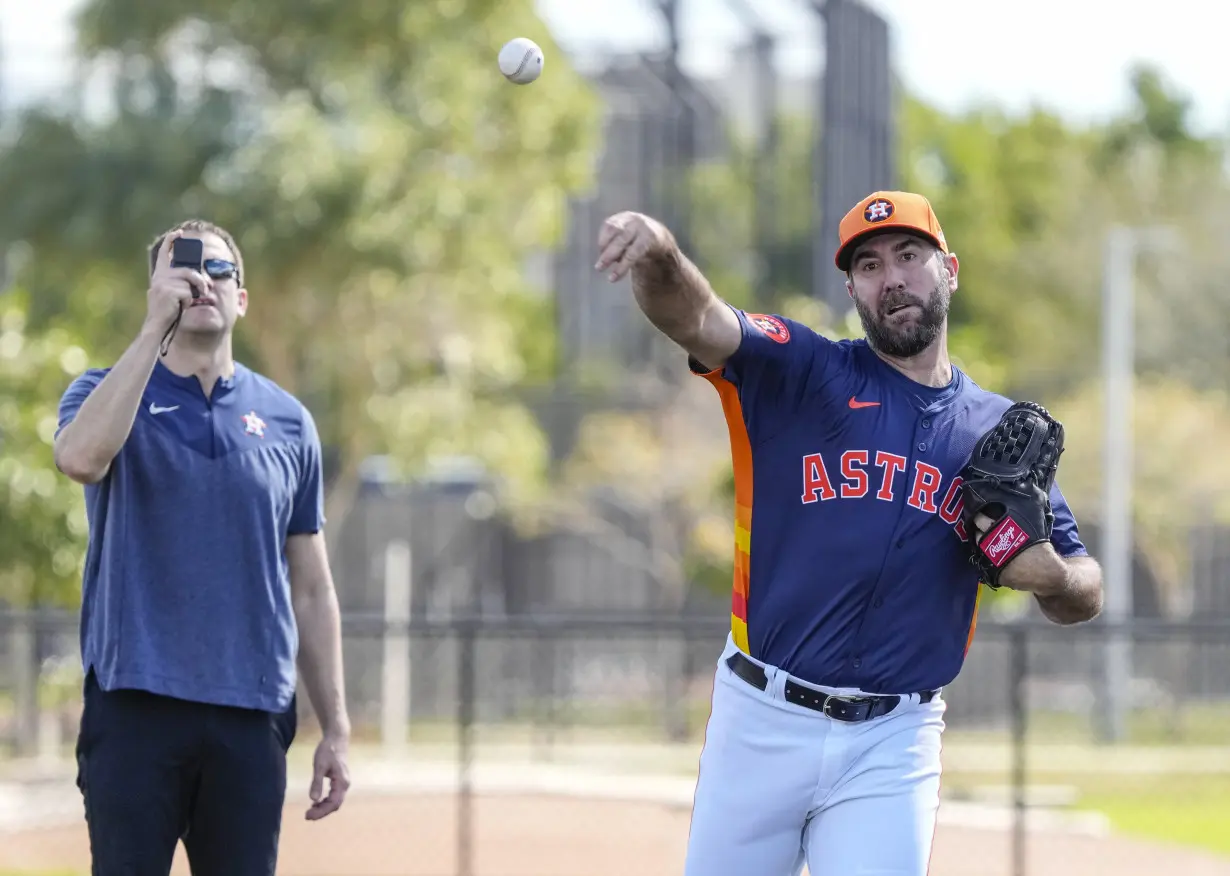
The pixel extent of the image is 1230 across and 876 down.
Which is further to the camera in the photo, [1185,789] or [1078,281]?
[1078,281]

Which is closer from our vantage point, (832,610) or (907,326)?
(832,610)

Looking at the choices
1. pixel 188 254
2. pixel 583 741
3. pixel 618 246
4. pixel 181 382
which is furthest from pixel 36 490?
pixel 618 246

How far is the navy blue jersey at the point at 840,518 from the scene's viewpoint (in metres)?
4.25

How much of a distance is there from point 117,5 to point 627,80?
1576cm

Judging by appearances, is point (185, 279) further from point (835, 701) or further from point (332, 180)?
point (332, 180)

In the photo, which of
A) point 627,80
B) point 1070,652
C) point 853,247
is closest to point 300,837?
point 853,247

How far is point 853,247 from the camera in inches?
175

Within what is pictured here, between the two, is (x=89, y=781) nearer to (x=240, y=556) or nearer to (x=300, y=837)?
(x=240, y=556)

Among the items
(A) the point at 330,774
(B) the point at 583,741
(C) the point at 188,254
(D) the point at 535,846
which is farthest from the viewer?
(B) the point at 583,741

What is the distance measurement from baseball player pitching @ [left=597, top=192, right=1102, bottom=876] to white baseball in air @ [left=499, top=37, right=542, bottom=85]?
134 cm

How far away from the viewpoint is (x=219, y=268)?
15.1 feet

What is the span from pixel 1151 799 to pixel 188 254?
13903 millimetres

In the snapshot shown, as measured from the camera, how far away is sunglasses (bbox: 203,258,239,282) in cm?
458

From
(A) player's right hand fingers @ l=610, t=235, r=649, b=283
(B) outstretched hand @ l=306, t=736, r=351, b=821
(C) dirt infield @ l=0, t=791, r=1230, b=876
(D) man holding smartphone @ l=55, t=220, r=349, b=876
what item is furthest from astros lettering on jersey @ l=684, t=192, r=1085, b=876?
(C) dirt infield @ l=0, t=791, r=1230, b=876
